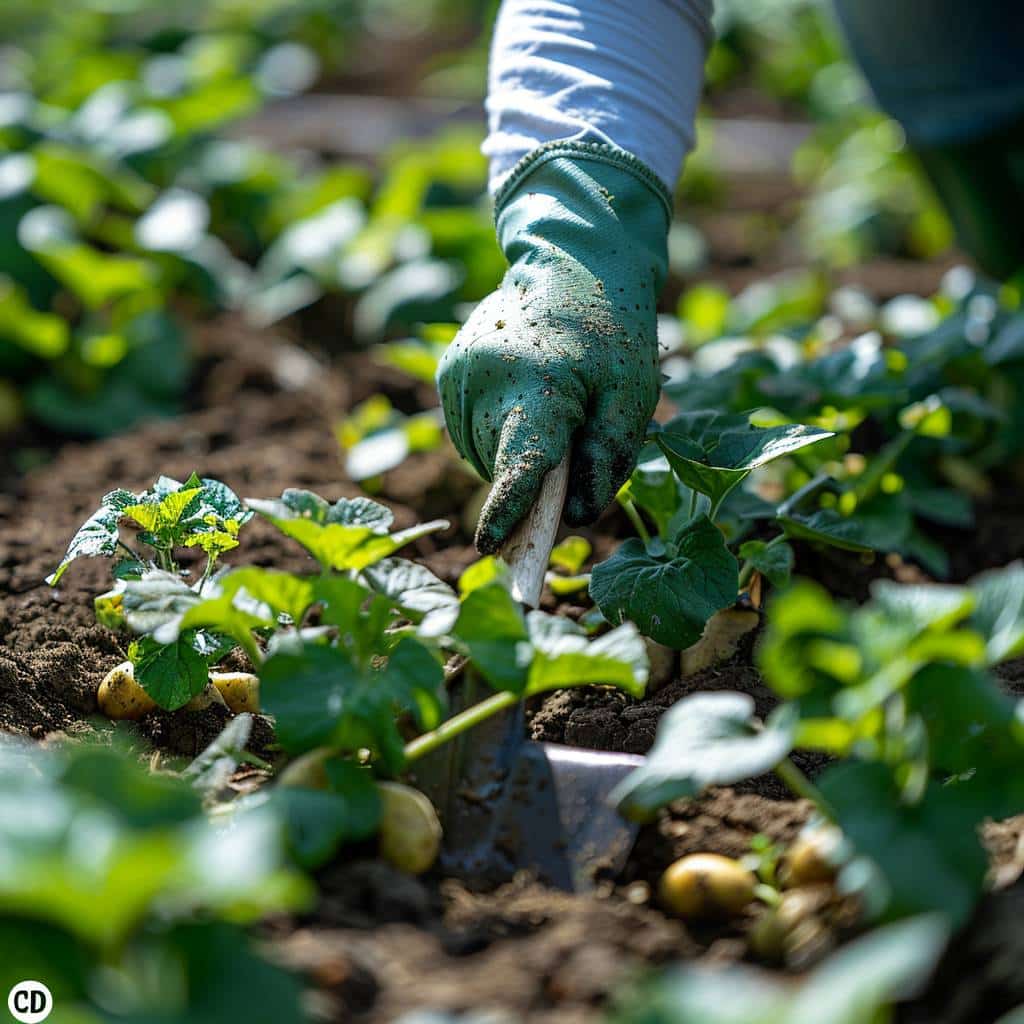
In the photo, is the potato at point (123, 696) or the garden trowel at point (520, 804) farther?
the potato at point (123, 696)

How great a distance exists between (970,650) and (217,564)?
131 centimetres

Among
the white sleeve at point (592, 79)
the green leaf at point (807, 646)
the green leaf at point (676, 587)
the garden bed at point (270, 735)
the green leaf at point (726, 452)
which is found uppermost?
the white sleeve at point (592, 79)

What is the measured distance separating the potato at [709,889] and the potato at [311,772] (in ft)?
1.14

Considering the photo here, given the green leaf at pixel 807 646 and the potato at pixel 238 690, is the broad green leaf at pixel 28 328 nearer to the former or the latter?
the potato at pixel 238 690

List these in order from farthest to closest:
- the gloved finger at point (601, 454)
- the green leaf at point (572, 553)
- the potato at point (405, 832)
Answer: the green leaf at point (572, 553)
the gloved finger at point (601, 454)
the potato at point (405, 832)

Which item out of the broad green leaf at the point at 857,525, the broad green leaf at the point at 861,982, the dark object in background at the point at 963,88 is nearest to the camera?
the broad green leaf at the point at 861,982

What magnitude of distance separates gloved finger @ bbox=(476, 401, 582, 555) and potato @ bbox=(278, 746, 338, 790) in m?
0.36

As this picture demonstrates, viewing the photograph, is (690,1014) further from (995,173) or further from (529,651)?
(995,173)

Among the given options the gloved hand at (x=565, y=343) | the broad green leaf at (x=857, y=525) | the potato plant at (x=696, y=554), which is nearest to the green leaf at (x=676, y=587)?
the potato plant at (x=696, y=554)

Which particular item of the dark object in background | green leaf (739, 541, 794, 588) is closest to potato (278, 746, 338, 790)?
green leaf (739, 541, 794, 588)

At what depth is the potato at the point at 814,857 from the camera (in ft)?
3.77

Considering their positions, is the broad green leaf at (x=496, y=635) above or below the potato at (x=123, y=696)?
above

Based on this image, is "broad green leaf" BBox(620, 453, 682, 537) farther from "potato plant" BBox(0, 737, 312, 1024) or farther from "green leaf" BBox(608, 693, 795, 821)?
"potato plant" BBox(0, 737, 312, 1024)

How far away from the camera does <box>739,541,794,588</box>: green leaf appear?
64.2 inches
